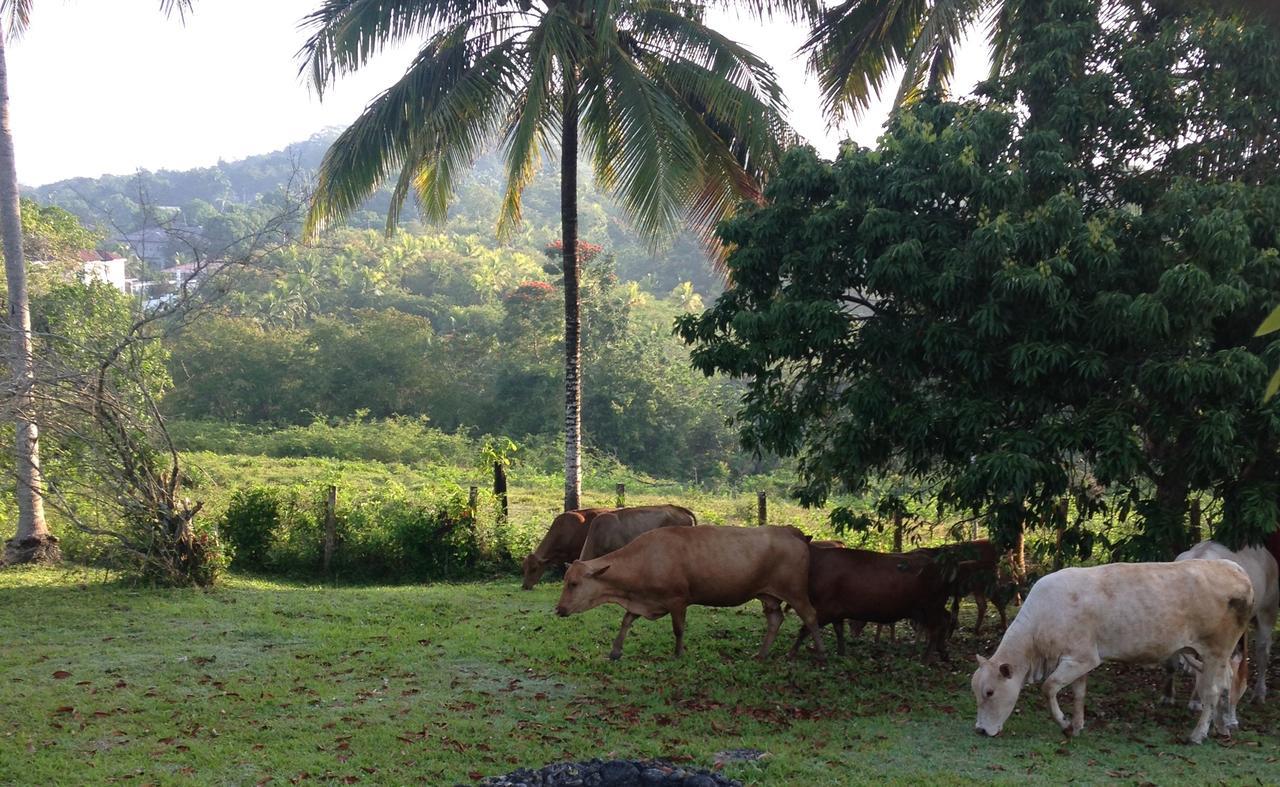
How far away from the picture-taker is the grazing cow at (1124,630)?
779 centimetres

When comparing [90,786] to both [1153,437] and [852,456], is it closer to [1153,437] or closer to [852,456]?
[852,456]

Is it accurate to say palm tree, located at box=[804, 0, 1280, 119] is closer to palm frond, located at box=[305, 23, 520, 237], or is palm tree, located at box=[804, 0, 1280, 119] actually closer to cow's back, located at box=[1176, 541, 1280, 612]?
palm frond, located at box=[305, 23, 520, 237]

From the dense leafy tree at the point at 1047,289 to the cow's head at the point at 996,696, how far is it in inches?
54.3

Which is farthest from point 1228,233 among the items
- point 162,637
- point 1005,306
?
point 162,637

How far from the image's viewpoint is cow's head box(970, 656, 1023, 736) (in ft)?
25.8

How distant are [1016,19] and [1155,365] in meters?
4.15

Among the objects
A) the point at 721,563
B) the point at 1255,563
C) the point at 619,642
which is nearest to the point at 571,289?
the point at 721,563

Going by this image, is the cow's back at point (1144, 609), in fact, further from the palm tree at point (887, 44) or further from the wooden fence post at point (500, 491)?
the wooden fence post at point (500, 491)

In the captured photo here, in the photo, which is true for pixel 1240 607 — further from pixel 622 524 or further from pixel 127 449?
pixel 127 449

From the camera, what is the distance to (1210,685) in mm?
7824

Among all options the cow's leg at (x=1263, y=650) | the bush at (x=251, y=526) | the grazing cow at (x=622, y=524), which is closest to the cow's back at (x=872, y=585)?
the cow's leg at (x=1263, y=650)

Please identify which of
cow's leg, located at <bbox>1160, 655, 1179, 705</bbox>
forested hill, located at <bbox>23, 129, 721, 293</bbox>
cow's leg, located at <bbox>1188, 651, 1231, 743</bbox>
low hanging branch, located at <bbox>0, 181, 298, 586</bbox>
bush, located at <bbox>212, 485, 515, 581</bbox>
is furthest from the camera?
forested hill, located at <bbox>23, 129, 721, 293</bbox>

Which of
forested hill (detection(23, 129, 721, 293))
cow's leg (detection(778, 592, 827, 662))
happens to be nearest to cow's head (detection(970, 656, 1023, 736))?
cow's leg (detection(778, 592, 827, 662))

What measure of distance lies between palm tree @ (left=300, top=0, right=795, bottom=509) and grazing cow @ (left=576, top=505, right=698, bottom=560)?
135 inches
